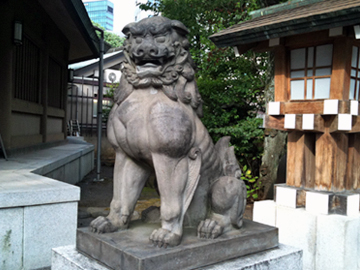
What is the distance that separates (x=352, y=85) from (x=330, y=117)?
465 millimetres

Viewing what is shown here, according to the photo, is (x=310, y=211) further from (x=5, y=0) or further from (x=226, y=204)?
(x=5, y=0)

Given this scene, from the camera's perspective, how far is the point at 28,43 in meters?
7.75

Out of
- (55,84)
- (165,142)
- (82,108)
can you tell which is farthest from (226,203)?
(82,108)

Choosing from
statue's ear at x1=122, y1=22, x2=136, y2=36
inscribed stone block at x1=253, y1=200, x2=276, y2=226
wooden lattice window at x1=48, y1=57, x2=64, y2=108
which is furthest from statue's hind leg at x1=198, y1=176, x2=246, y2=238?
wooden lattice window at x1=48, y1=57, x2=64, y2=108

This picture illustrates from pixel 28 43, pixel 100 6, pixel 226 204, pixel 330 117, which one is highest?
pixel 100 6

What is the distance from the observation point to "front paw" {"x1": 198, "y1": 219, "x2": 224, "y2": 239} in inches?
90.0

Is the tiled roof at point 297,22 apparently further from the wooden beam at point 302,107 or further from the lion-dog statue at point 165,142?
the lion-dog statue at point 165,142

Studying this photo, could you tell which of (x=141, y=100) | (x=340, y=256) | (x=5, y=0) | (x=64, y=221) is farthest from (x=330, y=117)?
(x=5, y=0)

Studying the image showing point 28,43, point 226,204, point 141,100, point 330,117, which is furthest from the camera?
point 28,43

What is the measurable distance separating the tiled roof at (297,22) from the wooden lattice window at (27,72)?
4519 millimetres

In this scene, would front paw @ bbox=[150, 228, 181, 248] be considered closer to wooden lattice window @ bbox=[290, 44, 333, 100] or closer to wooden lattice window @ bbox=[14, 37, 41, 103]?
wooden lattice window @ bbox=[290, 44, 333, 100]

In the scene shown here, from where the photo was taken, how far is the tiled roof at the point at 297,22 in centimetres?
346

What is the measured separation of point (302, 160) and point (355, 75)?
1110 mm

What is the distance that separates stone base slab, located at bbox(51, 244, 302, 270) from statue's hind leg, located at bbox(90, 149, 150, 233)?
0.72ft
